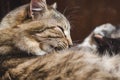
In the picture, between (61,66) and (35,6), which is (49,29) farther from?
(61,66)

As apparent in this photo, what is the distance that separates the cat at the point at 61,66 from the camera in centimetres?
112

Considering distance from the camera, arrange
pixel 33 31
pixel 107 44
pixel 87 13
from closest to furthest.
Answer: pixel 33 31
pixel 107 44
pixel 87 13

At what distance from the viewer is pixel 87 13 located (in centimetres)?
259

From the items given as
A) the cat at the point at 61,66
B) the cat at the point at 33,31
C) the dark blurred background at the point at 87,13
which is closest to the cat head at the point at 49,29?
the cat at the point at 33,31

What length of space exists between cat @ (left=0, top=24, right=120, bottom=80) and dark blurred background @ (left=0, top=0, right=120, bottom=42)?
1221mm

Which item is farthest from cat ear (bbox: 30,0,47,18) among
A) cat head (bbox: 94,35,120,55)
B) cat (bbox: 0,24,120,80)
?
cat head (bbox: 94,35,120,55)

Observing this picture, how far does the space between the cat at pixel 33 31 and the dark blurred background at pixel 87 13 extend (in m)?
1.05

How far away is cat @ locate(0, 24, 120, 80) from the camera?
1.12 m

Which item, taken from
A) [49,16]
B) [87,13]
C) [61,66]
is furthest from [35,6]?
[87,13]

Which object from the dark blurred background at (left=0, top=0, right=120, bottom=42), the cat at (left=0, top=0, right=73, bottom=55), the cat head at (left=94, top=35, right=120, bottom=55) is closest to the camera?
the cat at (left=0, top=0, right=73, bottom=55)

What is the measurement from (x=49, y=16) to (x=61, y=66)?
373mm

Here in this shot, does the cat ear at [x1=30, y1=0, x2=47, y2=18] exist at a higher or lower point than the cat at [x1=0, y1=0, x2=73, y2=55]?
higher

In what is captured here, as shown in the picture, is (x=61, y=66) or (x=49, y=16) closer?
(x=61, y=66)

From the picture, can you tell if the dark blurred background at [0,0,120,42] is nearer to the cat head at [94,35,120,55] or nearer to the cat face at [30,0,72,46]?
the cat head at [94,35,120,55]
